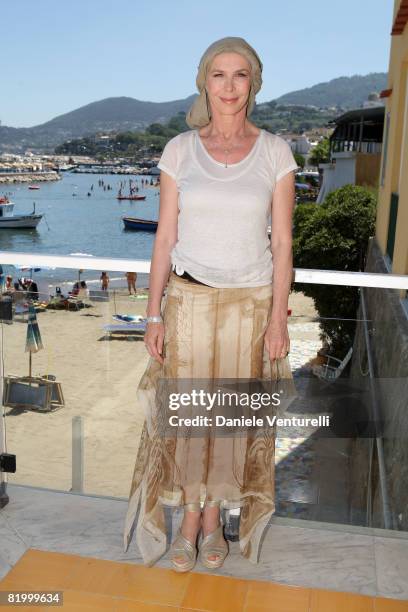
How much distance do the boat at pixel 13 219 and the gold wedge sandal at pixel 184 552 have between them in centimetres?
5637

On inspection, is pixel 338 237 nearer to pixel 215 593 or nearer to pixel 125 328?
pixel 125 328

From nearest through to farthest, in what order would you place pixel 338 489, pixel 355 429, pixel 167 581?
1. pixel 167 581
2. pixel 355 429
3. pixel 338 489

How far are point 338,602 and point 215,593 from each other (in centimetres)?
35

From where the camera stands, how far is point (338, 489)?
322cm

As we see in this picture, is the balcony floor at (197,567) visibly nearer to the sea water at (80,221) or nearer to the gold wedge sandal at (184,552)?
the gold wedge sandal at (184,552)

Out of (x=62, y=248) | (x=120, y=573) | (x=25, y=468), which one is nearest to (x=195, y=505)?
(x=120, y=573)

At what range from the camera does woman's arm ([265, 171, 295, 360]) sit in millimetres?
1876

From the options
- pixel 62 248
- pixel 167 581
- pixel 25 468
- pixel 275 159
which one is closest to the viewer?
pixel 275 159

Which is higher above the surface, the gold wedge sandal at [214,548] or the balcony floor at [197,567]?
the gold wedge sandal at [214,548]

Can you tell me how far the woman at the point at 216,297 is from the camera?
1849 mm

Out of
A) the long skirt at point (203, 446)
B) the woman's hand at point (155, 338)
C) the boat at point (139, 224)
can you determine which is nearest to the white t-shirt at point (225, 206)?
the long skirt at point (203, 446)

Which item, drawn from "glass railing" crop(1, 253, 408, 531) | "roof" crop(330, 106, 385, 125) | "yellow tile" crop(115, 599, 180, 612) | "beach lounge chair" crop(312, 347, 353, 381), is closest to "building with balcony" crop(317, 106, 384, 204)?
"roof" crop(330, 106, 385, 125)

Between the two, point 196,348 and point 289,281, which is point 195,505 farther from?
point 289,281

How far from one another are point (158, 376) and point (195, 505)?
42 cm
